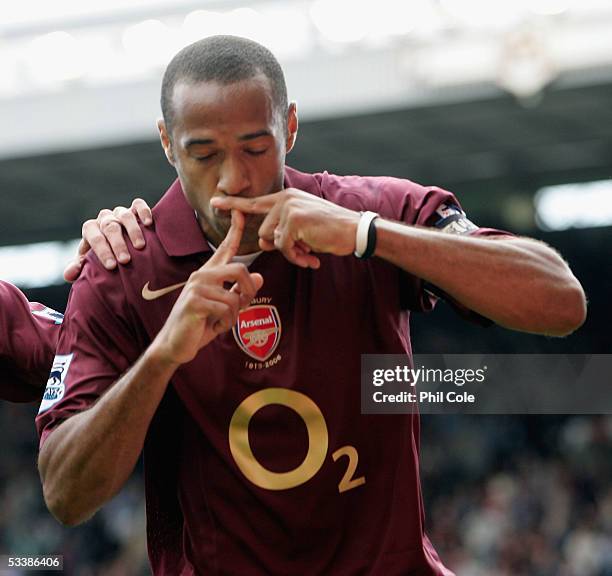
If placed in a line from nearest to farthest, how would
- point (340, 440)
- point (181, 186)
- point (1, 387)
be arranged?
1. point (340, 440)
2. point (181, 186)
3. point (1, 387)

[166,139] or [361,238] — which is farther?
[166,139]

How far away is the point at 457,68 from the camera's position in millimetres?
13297

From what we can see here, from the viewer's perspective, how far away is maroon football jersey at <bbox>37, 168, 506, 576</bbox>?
3062 millimetres

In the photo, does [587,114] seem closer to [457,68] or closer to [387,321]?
[457,68]

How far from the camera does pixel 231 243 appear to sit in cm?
291

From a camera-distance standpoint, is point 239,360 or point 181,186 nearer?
point 239,360

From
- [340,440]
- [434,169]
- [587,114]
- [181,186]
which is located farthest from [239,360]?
[434,169]

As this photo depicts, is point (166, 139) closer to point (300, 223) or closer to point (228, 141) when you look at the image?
point (228, 141)

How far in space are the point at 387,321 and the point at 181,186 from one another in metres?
0.70

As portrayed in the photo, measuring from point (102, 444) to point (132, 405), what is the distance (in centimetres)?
13

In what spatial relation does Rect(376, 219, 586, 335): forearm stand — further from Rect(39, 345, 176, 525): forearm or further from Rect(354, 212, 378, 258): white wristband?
Rect(39, 345, 176, 525): forearm

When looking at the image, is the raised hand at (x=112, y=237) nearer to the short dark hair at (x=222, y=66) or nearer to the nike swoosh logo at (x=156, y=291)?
the nike swoosh logo at (x=156, y=291)

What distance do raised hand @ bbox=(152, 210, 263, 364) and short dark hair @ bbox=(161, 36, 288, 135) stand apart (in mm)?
539

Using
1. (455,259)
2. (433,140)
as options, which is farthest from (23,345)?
(433,140)
